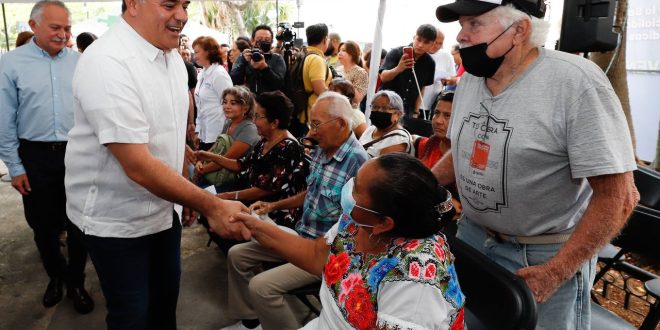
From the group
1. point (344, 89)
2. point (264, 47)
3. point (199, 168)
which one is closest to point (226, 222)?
point (199, 168)

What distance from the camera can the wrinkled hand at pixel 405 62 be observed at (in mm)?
4930

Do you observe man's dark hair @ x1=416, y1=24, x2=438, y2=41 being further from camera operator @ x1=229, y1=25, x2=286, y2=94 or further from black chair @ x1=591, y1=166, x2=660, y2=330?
black chair @ x1=591, y1=166, x2=660, y2=330

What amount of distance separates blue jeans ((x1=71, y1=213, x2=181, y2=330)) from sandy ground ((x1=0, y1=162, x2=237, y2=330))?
3.23 feet

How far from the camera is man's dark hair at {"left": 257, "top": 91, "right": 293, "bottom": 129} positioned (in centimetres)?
309

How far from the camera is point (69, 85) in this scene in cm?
293

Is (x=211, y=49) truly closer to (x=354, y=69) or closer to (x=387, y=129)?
(x=354, y=69)

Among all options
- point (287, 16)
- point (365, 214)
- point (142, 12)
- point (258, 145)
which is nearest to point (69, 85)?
point (258, 145)

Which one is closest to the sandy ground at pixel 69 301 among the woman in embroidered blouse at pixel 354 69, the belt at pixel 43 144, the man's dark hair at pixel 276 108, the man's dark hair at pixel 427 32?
the belt at pixel 43 144

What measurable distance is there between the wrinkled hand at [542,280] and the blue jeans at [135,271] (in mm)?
1542

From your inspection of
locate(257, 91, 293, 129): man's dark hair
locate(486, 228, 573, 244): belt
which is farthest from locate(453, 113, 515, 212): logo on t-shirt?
locate(257, 91, 293, 129): man's dark hair

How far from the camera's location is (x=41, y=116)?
9.38 feet

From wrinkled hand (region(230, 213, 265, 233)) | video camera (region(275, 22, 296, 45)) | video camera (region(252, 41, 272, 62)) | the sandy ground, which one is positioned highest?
video camera (region(275, 22, 296, 45))

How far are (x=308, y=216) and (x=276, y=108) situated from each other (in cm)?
87

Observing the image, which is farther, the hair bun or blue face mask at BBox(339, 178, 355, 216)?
blue face mask at BBox(339, 178, 355, 216)
